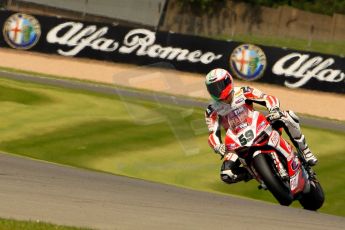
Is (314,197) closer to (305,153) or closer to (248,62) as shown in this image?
(305,153)

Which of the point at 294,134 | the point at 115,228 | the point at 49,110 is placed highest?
the point at 115,228

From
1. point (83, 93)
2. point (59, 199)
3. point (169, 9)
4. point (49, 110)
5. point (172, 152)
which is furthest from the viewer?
point (169, 9)

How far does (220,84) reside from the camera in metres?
14.2

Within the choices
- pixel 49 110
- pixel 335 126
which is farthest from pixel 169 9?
pixel 49 110

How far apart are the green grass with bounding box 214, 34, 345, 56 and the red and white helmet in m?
38.8

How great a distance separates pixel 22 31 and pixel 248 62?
912 centimetres

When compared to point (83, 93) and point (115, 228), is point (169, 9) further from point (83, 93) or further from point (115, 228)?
point (115, 228)

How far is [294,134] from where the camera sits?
14859 millimetres

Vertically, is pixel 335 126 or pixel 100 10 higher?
pixel 335 126

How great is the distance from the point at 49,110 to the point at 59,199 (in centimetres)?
1322

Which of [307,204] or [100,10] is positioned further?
[100,10]

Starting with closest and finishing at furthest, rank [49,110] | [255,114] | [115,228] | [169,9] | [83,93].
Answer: [115,228]
[255,114]
[49,110]
[83,93]
[169,9]

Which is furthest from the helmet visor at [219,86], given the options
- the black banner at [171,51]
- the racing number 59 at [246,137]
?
the black banner at [171,51]

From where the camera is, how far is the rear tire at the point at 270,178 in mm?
14070
